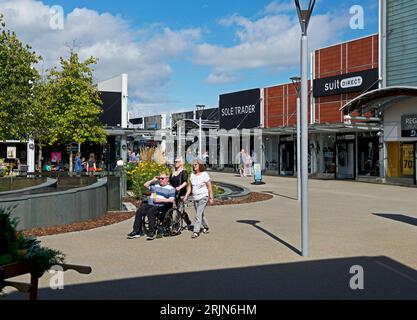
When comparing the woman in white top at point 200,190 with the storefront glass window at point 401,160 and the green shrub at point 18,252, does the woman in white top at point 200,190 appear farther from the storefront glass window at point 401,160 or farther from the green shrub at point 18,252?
the storefront glass window at point 401,160

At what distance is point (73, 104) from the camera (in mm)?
29078

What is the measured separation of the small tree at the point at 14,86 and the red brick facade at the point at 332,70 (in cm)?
1808

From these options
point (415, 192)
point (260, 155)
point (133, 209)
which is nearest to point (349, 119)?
point (415, 192)

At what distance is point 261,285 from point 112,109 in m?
37.9

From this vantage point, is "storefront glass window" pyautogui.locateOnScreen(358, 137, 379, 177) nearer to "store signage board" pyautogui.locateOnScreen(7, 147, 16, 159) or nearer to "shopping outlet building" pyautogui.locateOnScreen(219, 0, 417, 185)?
"shopping outlet building" pyautogui.locateOnScreen(219, 0, 417, 185)

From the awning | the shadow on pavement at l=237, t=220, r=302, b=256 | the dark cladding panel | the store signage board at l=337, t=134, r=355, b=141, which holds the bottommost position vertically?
the shadow on pavement at l=237, t=220, r=302, b=256

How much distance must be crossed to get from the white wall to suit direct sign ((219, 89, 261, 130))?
45.8 feet

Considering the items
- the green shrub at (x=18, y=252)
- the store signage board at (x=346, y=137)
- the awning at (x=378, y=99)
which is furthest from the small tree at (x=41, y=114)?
the green shrub at (x=18, y=252)

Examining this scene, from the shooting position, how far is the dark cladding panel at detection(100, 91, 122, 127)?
139 feet

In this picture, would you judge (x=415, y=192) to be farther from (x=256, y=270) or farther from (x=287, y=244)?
(x=256, y=270)

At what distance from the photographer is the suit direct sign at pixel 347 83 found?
29.3m

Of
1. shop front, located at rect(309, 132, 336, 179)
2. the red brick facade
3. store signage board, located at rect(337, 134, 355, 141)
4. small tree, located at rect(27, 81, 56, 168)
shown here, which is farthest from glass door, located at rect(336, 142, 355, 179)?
small tree, located at rect(27, 81, 56, 168)

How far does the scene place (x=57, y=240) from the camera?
946cm
